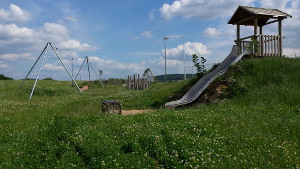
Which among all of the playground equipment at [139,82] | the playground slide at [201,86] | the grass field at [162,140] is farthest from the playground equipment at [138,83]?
the grass field at [162,140]

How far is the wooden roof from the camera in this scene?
17.3m

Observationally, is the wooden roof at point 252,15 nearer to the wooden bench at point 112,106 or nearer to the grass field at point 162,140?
the grass field at point 162,140

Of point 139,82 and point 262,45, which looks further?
point 139,82

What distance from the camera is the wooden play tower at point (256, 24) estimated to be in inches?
670

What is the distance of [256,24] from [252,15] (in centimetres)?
98

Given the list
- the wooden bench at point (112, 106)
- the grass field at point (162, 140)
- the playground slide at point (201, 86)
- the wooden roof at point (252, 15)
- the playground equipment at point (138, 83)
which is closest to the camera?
the grass field at point (162, 140)

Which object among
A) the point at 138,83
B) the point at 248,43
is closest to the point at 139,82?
the point at 138,83

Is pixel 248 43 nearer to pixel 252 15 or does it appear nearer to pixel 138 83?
pixel 252 15

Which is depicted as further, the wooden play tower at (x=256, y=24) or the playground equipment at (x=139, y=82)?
the playground equipment at (x=139, y=82)

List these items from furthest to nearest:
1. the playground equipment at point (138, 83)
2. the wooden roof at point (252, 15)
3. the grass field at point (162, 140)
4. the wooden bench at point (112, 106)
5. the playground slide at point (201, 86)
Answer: the playground equipment at point (138, 83) < the wooden roof at point (252, 15) < the playground slide at point (201, 86) < the wooden bench at point (112, 106) < the grass field at point (162, 140)

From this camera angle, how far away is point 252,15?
697 inches

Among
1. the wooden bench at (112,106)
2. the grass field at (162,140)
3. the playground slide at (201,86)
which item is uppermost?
the playground slide at (201,86)

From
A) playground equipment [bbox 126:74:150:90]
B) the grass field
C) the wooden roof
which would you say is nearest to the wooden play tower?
the wooden roof

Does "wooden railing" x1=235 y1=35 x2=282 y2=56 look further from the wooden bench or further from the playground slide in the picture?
the wooden bench
